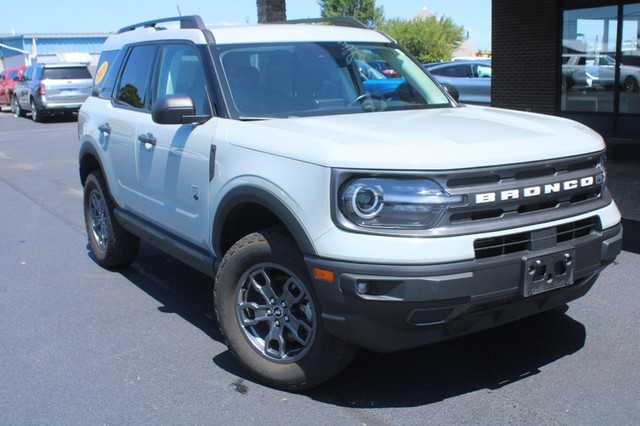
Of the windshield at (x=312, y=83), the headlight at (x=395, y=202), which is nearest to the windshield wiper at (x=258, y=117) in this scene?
the windshield at (x=312, y=83)

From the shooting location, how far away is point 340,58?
16.5 feet

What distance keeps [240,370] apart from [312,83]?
6.25 feet

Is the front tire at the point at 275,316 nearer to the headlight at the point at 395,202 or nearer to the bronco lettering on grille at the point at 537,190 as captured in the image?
the headlight at the point at 395,202

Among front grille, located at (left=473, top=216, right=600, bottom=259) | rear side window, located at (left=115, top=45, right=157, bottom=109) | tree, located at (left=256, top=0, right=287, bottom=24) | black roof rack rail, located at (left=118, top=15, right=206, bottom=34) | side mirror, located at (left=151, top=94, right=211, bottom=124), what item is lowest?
front grille, located at (left=473, top=216, right=600, bottom=259)

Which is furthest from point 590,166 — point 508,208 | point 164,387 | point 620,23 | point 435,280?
point 620,23

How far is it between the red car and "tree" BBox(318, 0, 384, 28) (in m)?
50.9

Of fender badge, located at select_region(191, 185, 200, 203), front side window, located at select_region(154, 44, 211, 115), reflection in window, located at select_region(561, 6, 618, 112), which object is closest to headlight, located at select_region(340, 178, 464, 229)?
fender badge, located at select_region(191, 185, 200, 203)

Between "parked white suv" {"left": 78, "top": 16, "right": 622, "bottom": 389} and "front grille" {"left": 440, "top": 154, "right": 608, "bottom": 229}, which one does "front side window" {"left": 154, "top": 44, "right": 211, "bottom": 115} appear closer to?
"parked white suv" {"left": 78, "top": 16, "right": 622, "bottom": 389}

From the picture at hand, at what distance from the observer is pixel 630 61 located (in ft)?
41.8

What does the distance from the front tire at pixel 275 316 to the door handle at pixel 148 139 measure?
52.0 inches

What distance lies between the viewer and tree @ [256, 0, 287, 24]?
13266 mm

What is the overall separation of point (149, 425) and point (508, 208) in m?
2.10

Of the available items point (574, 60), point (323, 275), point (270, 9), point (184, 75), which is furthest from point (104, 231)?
point (574, 60)

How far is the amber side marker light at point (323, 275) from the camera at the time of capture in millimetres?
3433
